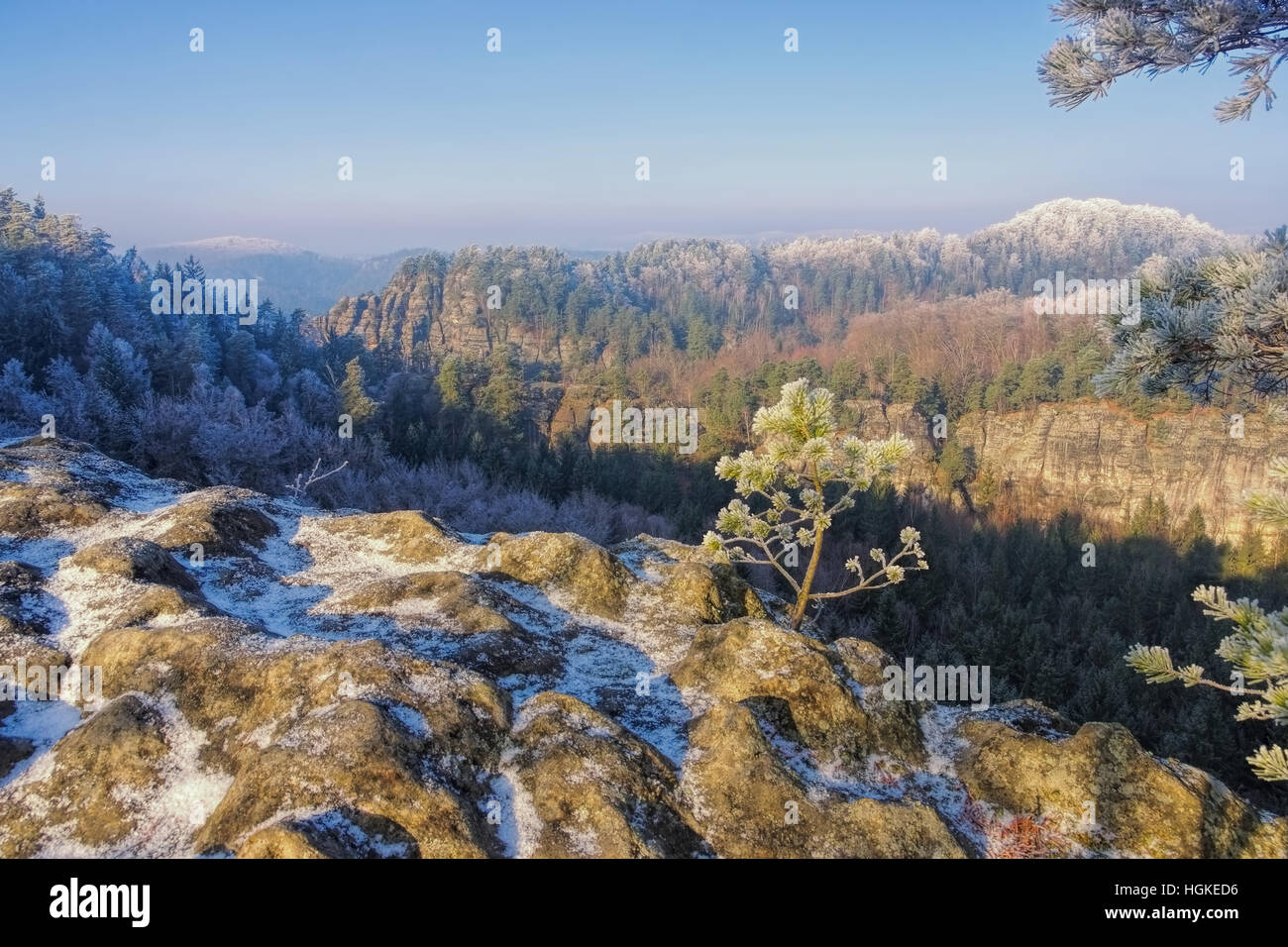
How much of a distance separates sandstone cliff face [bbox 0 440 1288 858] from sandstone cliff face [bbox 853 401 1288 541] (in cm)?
7305

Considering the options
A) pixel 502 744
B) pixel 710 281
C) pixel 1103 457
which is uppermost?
pixel 710 281

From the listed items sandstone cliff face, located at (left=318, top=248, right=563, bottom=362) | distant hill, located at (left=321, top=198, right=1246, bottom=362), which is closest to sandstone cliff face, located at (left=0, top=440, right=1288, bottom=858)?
distant hill, located at (left=321, top=198, right=1246, bottom=362)

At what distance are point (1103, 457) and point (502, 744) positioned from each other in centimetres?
8517

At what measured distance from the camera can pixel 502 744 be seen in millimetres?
6496

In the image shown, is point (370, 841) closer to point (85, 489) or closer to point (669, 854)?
point (669, 854)

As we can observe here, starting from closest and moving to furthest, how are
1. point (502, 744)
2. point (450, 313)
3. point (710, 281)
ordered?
point (502, 744) < point (450, 313) < point (710, 281)

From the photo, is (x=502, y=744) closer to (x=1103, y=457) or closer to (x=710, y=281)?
(x=1103, y=457)

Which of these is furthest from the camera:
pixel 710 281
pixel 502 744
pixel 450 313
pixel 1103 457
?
pixel 710 281

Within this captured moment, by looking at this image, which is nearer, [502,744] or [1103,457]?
[502,744]

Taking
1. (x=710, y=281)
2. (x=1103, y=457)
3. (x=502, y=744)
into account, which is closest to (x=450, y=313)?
(x=710, y=281)

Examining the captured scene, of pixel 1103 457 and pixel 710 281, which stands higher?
pixel 710 281

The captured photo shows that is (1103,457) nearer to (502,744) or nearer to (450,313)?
(502,744)
